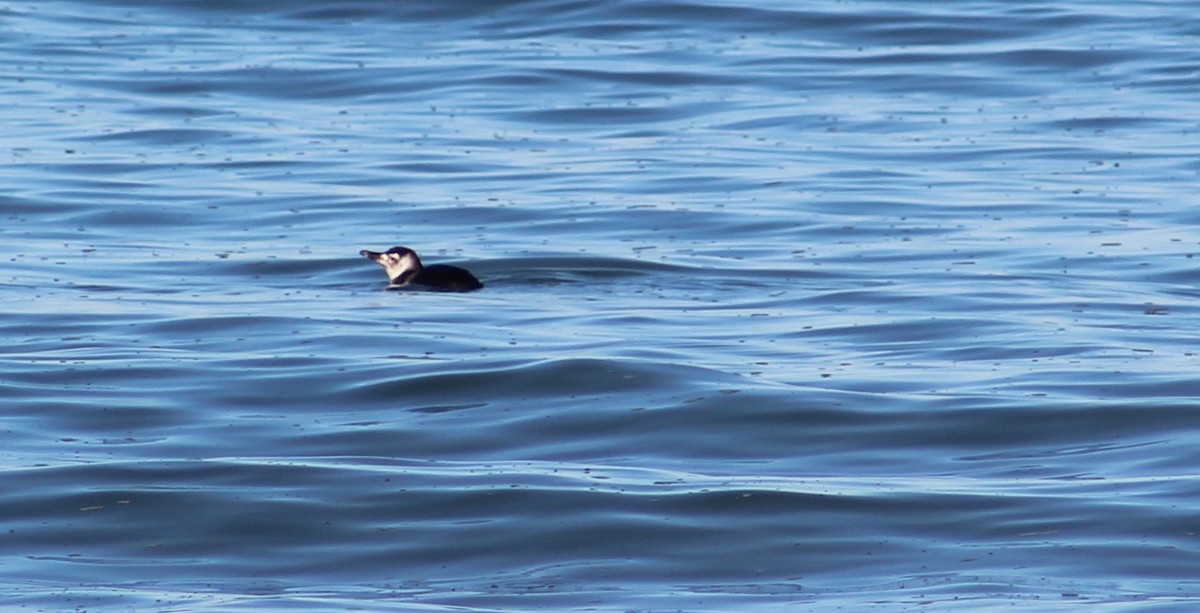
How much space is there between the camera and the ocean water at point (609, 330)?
7.96 meters

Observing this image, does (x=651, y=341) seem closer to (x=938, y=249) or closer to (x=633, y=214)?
(x=938, y=249)

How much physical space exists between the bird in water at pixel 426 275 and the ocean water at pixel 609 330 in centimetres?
24

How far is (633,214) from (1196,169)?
473 centimetres

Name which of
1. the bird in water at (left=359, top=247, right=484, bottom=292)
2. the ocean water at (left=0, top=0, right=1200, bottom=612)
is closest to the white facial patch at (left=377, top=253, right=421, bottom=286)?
the bird in water at (left=359, top=247, right=484, bottom=292)

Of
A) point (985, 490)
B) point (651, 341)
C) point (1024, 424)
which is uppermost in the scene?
point (651, 341)

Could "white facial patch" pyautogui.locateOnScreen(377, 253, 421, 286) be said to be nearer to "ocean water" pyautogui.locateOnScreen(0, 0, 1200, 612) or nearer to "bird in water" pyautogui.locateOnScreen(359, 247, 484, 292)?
"bird in water" pyautogui.locateOnScreen(359, 247, 484, 292)

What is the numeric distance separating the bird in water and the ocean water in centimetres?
24

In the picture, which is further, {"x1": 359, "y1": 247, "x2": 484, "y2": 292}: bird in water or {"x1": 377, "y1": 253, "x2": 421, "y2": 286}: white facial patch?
{"x1": 377, "y1": 253, "x2": 421, "y2": 286}: white facial patch

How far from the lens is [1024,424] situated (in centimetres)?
973

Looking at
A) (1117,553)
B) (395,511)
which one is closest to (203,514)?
(395,511)

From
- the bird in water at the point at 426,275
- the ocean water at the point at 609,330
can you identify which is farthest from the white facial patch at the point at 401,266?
the ocean water at the point at 609,330

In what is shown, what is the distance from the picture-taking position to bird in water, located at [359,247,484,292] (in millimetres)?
13641

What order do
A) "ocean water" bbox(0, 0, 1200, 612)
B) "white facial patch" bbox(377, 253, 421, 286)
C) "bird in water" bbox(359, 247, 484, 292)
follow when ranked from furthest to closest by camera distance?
"white facial patch" bbox(377, 253, 421, 286)
"bird in water" bbox(359, 247, 484, 292)
"ocean water" bbox(0, 0, 1200, 612)

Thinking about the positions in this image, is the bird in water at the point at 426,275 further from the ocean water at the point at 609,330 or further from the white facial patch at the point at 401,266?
the ocean water at the point at 609,330
